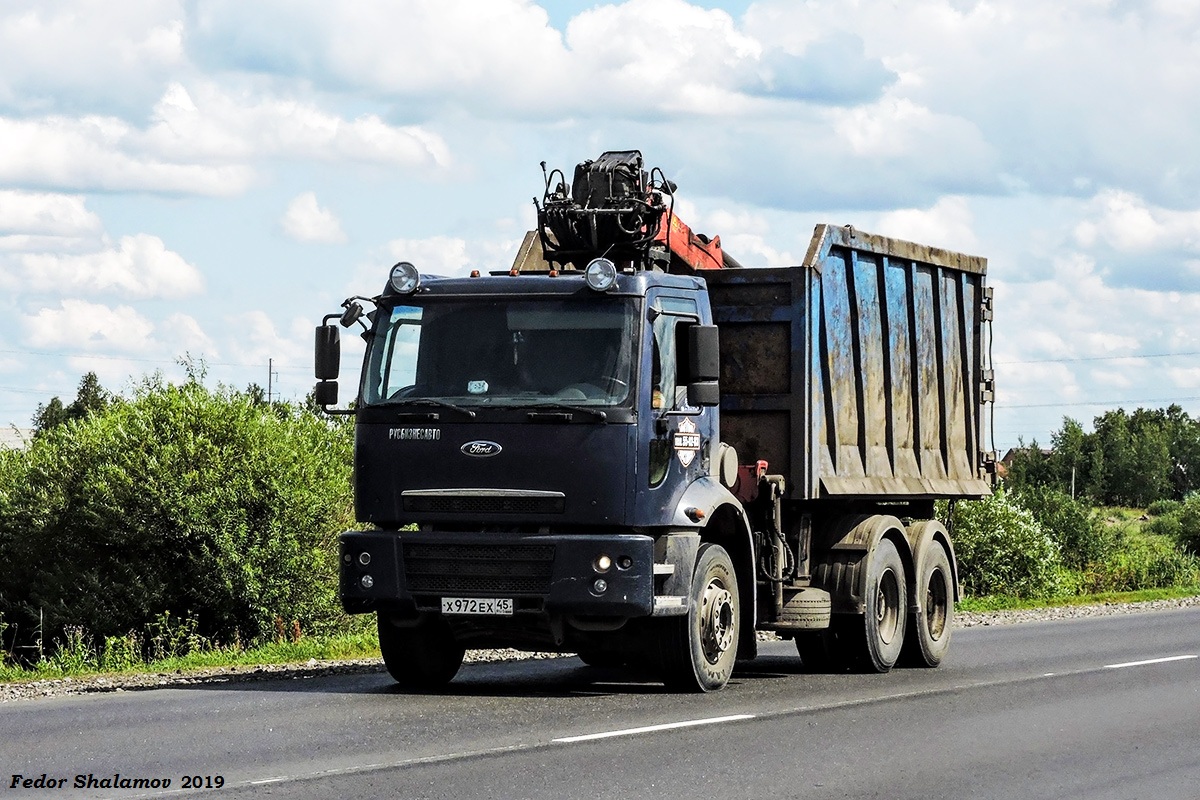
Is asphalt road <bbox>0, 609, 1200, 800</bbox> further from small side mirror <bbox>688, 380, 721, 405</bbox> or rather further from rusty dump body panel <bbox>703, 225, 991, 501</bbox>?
small side mirror <bbox>688, 380, 721, 405</bbox>

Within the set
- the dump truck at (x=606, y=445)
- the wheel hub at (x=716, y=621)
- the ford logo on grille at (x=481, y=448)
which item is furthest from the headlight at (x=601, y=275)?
the wheel hub at (x=716, y=621)

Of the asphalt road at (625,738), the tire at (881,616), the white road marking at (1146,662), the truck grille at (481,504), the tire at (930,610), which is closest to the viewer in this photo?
the asphalt road at (625,738)

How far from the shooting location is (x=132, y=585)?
1281 inches

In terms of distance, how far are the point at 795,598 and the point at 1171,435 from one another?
136884 mm

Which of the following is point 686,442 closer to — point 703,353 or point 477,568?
point 703,353

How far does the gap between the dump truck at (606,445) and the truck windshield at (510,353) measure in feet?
0.05

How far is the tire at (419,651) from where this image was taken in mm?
13508

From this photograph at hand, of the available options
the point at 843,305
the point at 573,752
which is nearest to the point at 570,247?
the point at 843,305

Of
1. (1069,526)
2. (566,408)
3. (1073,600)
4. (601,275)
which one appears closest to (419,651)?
(566,408)

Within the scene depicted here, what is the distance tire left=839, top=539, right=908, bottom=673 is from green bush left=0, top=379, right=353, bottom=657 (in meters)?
16.6

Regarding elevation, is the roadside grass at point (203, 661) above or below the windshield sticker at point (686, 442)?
below

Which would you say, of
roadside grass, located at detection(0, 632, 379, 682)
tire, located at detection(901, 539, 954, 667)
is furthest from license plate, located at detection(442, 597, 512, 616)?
tire, located at detection(901, 539, 954, 667)

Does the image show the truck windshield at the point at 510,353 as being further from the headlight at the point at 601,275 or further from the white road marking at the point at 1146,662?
the white road marking at the point at 1146,662

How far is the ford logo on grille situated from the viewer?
41.3 feet
